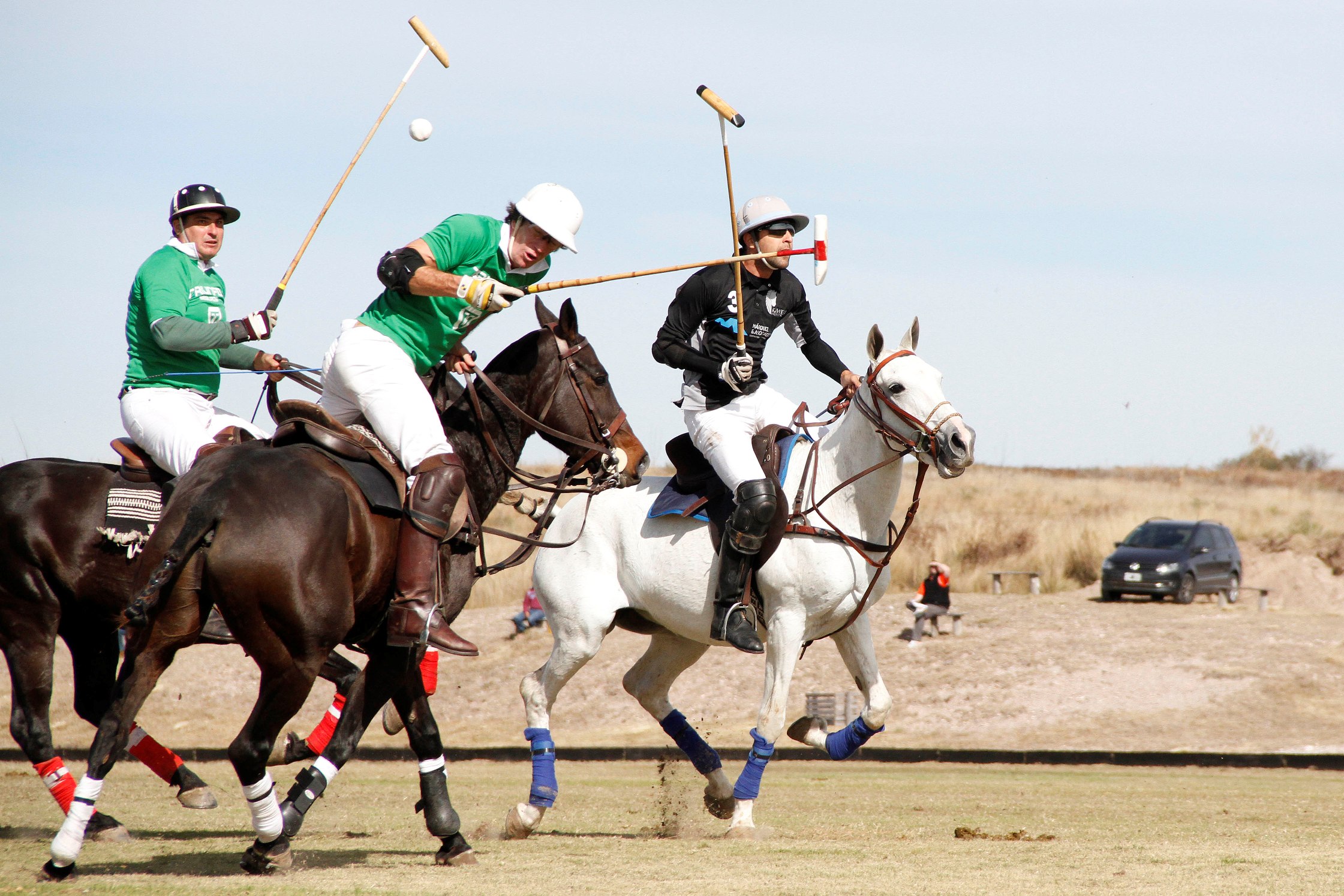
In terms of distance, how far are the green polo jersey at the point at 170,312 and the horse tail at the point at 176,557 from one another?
176 centimetres

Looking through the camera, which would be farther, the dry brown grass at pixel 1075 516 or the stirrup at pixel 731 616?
the dry brown grass at pixel 1075 516

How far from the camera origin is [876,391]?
846cm

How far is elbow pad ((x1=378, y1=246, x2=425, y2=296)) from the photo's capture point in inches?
252

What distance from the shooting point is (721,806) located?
28.4 feet

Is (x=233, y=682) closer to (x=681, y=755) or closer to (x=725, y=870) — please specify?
(x=681, y=755)

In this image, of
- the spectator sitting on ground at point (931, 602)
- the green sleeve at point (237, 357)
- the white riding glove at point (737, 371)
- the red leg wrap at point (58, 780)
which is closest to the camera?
the red leg wrap at point (58, 780)

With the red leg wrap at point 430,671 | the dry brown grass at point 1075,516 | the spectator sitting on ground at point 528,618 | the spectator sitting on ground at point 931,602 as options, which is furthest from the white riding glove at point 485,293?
the dry brown grass at point 1075,516

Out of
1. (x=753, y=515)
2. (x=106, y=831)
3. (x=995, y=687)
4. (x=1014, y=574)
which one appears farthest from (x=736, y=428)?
(x=1014, y=574)

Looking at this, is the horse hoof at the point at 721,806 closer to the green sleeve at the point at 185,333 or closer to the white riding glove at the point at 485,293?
A: the white riding glove at the point at 485,293

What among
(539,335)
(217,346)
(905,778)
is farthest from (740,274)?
(905,778)

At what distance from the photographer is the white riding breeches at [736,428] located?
8492mm

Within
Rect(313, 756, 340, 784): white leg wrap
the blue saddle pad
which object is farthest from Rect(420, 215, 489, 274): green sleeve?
the blue saddle pad

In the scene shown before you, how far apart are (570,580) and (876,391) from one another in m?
2.10

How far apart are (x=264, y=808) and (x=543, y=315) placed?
2496 mm
